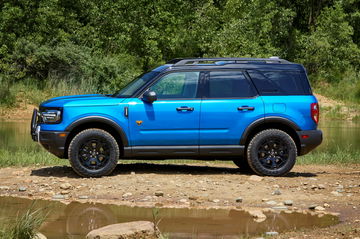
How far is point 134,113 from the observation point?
1223 centimetres

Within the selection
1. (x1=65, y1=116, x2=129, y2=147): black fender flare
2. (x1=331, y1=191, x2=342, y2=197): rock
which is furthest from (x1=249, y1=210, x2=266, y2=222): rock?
(x1=65, y1=116, x2=129, y2=147): black fender flare

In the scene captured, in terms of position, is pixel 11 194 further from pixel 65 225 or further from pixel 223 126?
pixel 223 126

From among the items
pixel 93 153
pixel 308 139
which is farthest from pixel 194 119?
pixel 308 139

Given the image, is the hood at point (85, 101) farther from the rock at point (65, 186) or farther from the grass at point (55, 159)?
the grass at point (55, 159)

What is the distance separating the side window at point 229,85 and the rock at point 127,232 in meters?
4.79

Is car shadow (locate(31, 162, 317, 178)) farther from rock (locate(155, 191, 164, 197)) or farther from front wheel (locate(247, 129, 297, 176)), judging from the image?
rock (locate(155, 191, 164, 197))

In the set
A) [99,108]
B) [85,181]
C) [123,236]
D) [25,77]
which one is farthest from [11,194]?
[25,77]

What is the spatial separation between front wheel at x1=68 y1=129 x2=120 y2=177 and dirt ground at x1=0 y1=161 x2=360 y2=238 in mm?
174

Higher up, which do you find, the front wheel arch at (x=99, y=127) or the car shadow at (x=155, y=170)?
the front wheel arch at (x=99, y=127)

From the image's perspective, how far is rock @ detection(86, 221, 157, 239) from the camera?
7984mm

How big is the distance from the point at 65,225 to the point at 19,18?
96.0 feet

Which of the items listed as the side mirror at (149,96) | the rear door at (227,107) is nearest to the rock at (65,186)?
the side mirror at (149,96)

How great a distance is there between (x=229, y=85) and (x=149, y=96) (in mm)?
1454

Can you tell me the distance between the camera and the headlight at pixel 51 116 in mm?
12102
